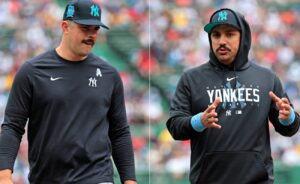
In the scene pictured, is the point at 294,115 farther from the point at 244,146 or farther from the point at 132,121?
the point at 132,121

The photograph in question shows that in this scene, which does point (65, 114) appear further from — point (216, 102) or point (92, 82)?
point (216, 102)

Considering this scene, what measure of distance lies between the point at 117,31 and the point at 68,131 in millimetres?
10301

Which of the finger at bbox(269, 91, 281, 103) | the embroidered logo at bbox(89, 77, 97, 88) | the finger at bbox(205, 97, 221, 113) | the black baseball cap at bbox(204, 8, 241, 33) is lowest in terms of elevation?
the finger at bbox(205, 97, 221, 113)

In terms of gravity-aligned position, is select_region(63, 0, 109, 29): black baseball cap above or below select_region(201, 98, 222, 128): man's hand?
above

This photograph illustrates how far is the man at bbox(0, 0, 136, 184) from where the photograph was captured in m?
4.80

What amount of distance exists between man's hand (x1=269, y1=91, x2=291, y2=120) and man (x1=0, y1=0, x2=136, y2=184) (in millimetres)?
1047

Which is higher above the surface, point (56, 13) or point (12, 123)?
point (56, 13)

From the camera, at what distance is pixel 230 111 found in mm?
5258

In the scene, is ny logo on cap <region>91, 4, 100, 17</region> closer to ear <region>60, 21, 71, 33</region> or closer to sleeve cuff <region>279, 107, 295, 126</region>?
ear <region>60, 21, 71, 33</region>

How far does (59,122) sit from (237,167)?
123cm

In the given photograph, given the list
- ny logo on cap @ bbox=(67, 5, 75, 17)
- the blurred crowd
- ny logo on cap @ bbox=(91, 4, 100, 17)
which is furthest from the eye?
the blurred crowd

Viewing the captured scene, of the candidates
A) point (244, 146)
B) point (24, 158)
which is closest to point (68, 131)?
point (244, 146)

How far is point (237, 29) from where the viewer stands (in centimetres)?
538

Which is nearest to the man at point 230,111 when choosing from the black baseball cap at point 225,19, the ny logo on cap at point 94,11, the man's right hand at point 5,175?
the black baseball cap at point 225,19
